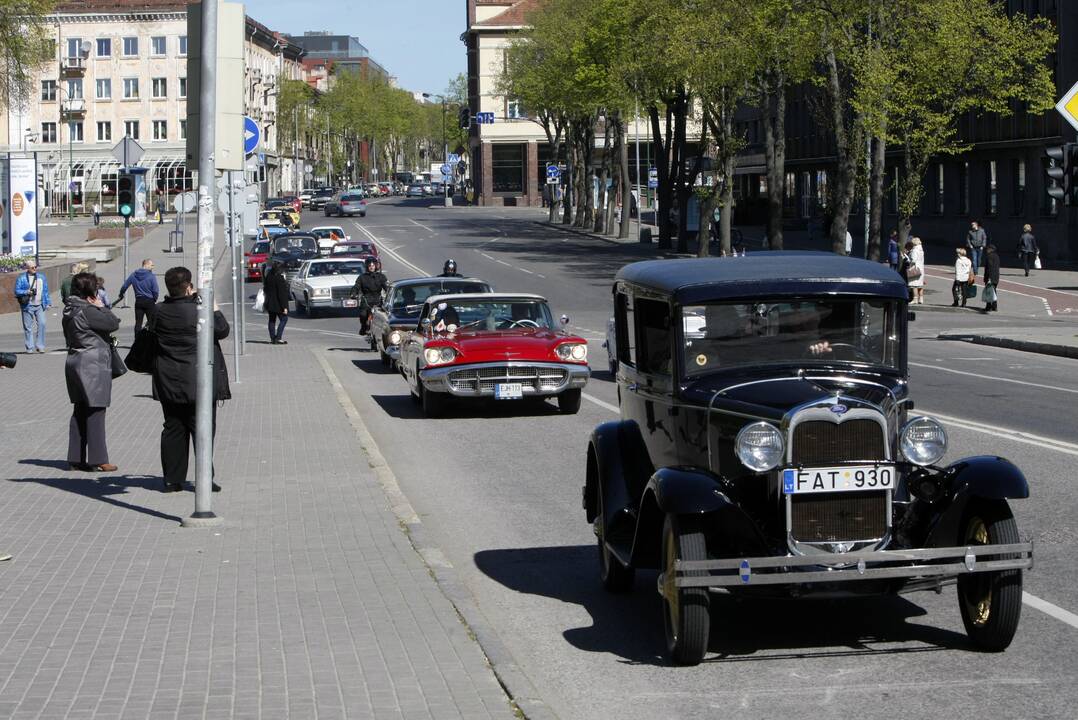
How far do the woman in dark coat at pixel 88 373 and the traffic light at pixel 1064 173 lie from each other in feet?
53.7

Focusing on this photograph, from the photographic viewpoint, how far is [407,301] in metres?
25.9

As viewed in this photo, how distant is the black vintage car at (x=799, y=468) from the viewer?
23.2 ft

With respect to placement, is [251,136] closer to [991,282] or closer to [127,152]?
[127,152]

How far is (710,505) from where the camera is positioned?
281 inches

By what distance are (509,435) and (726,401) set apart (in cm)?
955

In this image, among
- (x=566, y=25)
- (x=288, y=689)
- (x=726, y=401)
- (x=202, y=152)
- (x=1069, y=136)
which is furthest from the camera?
(x=566, y=25)

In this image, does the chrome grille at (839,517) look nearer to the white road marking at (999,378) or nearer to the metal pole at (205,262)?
the metal pole at (205,262)

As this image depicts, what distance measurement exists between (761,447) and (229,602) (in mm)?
3031

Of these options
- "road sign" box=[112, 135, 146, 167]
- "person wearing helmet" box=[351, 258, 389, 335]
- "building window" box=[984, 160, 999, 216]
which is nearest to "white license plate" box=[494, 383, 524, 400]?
"person wearing helmet" box=[351, 258, 389, 335]

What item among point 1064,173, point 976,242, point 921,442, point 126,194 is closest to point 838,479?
point 921,442

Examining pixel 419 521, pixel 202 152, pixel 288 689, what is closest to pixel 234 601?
pixel 288 689

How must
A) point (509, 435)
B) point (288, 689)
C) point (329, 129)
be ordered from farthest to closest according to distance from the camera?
point (329, 129) < point (509, 435) < point (288, 689)

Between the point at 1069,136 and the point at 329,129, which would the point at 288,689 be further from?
the point at 329,129

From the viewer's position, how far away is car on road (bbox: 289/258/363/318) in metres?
42.0
